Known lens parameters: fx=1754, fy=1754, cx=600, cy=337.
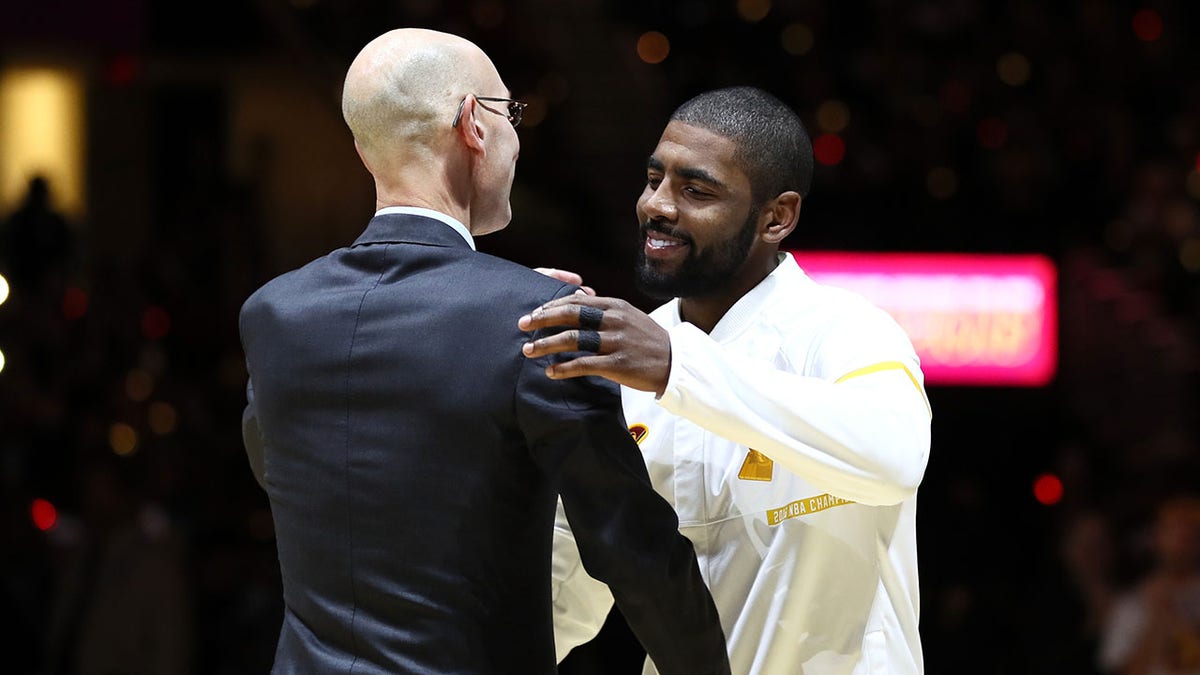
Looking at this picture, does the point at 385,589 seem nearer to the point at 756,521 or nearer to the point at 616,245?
the point at 756,521

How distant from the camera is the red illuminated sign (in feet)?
28.2

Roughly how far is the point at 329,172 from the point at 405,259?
9.57 m

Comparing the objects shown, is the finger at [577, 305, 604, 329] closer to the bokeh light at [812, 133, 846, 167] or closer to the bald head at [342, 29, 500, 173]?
the bald head at [342, 29, 500, 173]

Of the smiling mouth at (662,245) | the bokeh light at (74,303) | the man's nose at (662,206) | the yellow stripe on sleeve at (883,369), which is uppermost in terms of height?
the man's nose at (662,206)

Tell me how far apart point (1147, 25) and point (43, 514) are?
771 centimetres

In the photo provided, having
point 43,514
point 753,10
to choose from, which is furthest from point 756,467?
point 753,10

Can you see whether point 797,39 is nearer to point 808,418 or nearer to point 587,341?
point 808,418

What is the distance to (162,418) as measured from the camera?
328 inches

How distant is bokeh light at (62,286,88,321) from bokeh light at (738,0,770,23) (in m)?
4.95

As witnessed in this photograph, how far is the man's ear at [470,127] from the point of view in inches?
104

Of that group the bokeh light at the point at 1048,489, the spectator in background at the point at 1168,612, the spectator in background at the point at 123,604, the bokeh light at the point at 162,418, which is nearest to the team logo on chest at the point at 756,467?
the spectator in background at the point at 1168,612

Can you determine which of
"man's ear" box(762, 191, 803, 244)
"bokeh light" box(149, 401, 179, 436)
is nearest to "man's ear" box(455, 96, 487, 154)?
"man's ear" box(762, 191, 803, 244)

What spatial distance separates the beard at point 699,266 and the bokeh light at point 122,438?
5.12 m

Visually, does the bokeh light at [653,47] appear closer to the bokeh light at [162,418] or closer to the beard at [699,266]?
the bokeh light at [162,418]
